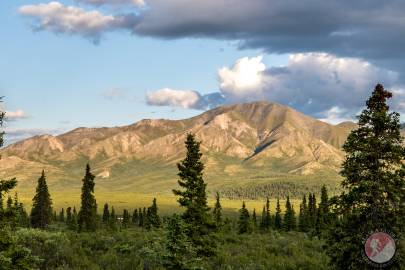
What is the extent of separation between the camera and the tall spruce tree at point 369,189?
75.2ft

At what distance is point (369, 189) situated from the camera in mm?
22984

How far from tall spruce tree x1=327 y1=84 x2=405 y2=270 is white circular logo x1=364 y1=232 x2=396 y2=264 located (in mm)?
3192

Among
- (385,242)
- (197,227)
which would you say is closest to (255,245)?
(197,227)

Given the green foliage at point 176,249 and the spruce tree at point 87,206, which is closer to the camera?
the green foliage at point 176,249

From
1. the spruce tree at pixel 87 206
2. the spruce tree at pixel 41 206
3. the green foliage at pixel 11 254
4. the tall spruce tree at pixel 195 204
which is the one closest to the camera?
the green foliage at pixel 11 254

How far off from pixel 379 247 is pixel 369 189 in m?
4.12

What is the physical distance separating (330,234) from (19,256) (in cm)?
1399

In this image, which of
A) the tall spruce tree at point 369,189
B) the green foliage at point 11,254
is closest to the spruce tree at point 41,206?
the tall spruce tree at point 369,189

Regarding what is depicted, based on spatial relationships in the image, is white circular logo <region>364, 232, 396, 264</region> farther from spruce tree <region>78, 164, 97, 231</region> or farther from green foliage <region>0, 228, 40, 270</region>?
spruce tree <region>78, 164, 97, 231</region>

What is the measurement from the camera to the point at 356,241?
76.1 feet

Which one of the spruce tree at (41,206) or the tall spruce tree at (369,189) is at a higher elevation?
the tall spruce tree at (369,189)

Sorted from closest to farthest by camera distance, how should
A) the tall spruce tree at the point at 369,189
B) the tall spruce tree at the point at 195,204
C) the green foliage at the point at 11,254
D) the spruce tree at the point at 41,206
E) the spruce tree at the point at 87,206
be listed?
1. the green foliage at the point at 11,254
2. the tall spruce tree at the point at 369,189
3. the tall spruce tree at the point at 195,204
4. the spruce tree at the point at 87,206
5. the spruce tree at the point at 41,206

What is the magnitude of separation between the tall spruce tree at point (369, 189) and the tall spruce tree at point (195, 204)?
11.0m

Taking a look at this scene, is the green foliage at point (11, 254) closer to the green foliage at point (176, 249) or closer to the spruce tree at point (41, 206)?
the green foliage at point (176, 249)
